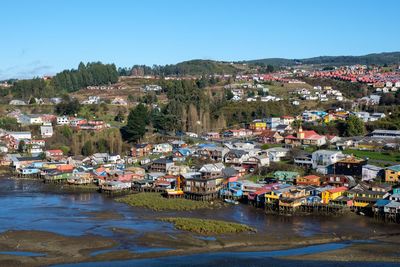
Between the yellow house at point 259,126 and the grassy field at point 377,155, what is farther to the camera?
the yellow house at point 259,126

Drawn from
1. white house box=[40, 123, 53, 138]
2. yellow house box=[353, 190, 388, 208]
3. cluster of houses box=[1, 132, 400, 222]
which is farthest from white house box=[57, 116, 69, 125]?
yellow house box=[353, 190, 388, 208]

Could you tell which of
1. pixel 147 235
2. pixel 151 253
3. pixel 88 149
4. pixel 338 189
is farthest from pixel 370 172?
pixel 88 149

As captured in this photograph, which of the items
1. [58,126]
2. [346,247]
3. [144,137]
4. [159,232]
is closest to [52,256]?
[159,232]

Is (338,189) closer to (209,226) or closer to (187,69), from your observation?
(209,226)

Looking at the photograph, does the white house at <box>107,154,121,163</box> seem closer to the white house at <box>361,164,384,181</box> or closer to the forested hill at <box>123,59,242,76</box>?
the white house at <box>361,164,384,181</box>

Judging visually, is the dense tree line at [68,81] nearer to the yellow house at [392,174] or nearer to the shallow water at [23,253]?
the yellow house at [392,174]

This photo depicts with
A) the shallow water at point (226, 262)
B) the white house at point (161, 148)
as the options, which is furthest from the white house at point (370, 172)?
the white house at point (161, 148)

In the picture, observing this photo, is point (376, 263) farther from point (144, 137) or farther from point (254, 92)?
point (254, 92)
